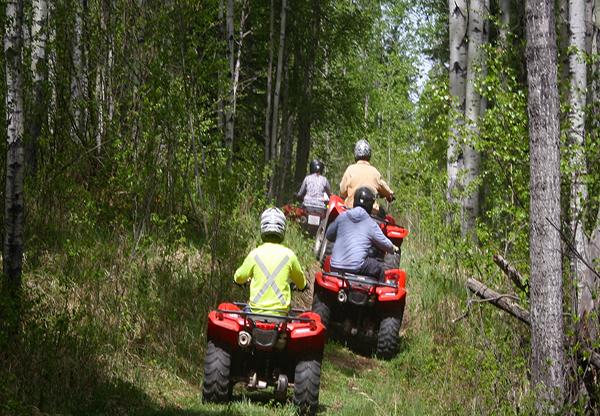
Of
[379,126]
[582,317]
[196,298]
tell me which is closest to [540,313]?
[582,317]

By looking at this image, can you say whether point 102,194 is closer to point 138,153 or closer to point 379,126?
point 138,153

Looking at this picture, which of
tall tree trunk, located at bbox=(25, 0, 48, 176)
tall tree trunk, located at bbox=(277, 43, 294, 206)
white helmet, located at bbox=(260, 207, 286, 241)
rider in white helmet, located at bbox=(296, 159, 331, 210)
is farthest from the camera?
tall tree trunk, located at bbox=(277, 43, 294, 206)

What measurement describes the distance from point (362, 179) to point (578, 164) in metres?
5.00

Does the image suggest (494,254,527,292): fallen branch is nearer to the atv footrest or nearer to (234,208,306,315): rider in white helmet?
(234,208,306,315): rider in white helmet

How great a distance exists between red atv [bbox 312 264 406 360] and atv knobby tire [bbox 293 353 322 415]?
214cm

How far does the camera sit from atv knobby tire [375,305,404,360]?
874 cm

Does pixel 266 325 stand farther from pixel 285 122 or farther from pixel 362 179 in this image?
pixel 285 122

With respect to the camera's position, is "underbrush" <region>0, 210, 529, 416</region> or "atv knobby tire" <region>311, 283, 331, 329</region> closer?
"underbrush" <region>0, 210, 529, 416</region>

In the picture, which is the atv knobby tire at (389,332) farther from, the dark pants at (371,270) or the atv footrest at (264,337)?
the atv footrest at (264,337)

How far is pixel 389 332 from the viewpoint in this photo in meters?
8.76

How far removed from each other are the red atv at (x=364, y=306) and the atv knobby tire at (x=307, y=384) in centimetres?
214

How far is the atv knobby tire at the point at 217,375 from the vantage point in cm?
637

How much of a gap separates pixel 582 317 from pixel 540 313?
1.44 ft

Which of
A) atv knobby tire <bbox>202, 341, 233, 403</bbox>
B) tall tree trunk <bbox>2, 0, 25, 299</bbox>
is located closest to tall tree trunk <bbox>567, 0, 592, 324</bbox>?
atv knobby tire <bbox>202, 341, 233, 403</bbox>
